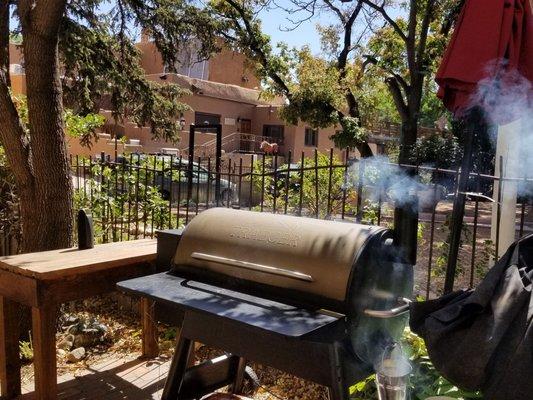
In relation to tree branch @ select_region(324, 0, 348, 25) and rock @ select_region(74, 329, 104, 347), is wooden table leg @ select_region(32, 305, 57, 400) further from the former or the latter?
tree branch @ select_region(324, 0, 348, 25)

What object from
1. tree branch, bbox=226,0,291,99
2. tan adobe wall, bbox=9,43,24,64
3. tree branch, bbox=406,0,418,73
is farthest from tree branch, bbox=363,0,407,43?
tan adobe wall, bbox=9,43,24,64

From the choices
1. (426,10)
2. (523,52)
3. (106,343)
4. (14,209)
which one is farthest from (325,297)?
(426,10)

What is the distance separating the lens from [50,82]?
3910 millimetres

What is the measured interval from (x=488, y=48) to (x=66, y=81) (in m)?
7.04

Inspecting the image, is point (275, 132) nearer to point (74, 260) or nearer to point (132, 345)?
point (132, 345)

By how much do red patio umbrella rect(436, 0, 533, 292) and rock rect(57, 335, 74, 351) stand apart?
304cm

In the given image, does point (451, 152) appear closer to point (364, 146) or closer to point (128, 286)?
point (364, 146)

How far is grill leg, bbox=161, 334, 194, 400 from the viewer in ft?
8.11

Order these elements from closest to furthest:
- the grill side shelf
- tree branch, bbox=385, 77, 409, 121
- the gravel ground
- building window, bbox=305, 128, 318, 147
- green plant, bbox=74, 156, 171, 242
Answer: the grill side shelf, the gravel ground, green plant, bbox=74, 156, 171, 242, tree branch, bbox=385, 77, 409, 121, building window, bbox=305, 128, 318, 147

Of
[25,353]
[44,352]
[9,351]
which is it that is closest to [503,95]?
[44,352]

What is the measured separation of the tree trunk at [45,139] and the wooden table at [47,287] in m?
0.86

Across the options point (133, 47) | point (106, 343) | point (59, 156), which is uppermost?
point (133, 47)

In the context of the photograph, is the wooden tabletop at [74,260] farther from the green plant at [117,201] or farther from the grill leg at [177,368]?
the green plant at [117,201]

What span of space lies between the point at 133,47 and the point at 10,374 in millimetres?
6121
